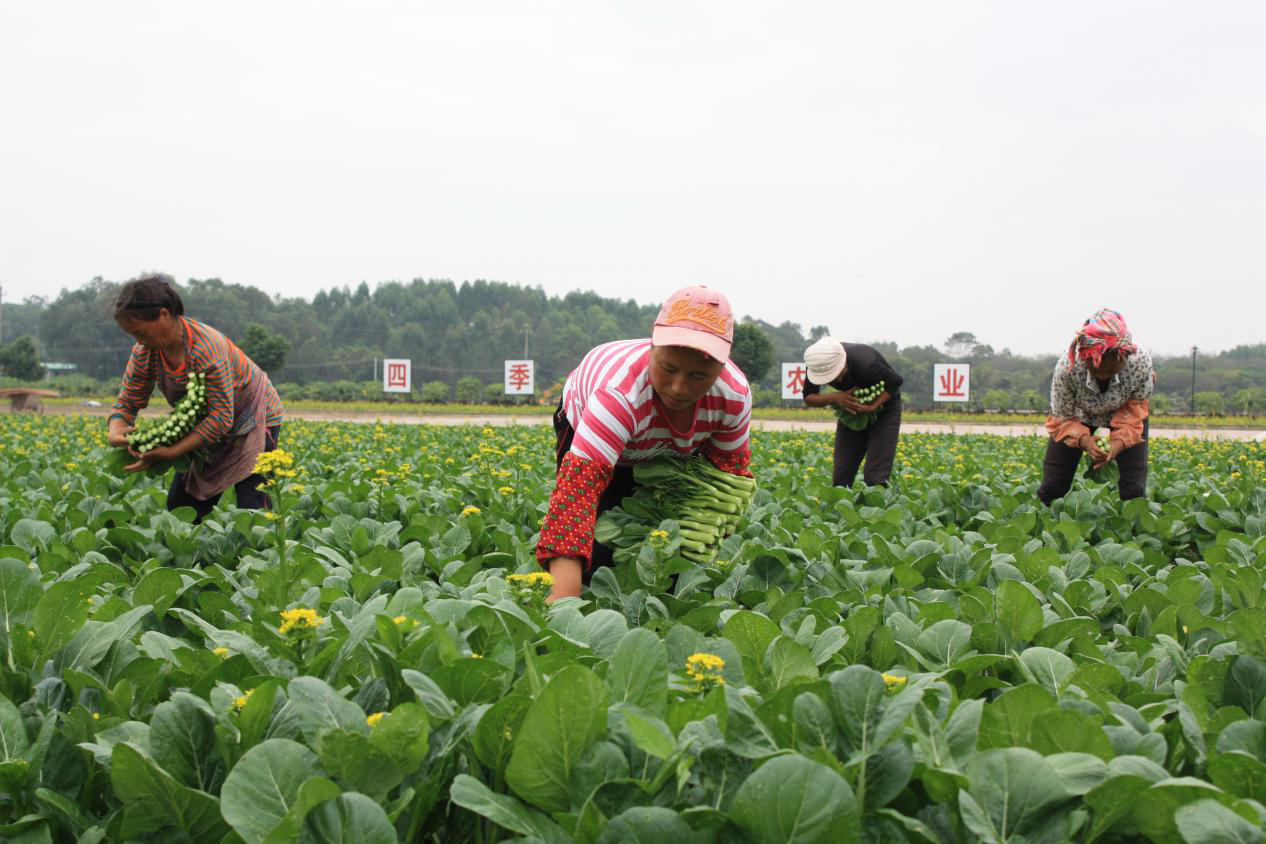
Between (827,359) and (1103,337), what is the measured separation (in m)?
1.86

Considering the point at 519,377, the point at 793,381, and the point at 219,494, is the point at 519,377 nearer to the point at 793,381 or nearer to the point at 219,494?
the point at 793,381

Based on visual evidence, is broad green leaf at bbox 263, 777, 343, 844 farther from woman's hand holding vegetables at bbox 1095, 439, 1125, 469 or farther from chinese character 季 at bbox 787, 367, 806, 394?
chinese character 季 at bbox 787, 367, 806, 394

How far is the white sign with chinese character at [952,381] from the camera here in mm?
34219

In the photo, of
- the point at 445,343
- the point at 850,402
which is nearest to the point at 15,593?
the point at 850,402

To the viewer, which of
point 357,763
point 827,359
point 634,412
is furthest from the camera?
point 827,359

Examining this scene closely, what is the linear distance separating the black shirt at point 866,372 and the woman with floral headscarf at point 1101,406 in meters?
1.22

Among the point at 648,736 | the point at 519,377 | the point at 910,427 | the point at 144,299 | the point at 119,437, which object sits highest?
the point at 519,377

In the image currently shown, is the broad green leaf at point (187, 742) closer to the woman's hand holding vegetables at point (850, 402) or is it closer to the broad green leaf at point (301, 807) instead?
the broad green leaf at point (301, 807)

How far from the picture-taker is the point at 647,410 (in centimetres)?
274

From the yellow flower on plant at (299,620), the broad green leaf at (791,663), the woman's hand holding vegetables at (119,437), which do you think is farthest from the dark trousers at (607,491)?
the woman's hand holding vegetables at (119,437)

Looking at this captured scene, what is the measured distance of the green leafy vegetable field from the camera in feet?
3.48

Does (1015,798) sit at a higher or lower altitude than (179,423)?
lower

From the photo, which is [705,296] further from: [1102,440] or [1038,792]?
[1102,440]

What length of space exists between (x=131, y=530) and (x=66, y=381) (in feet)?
178
